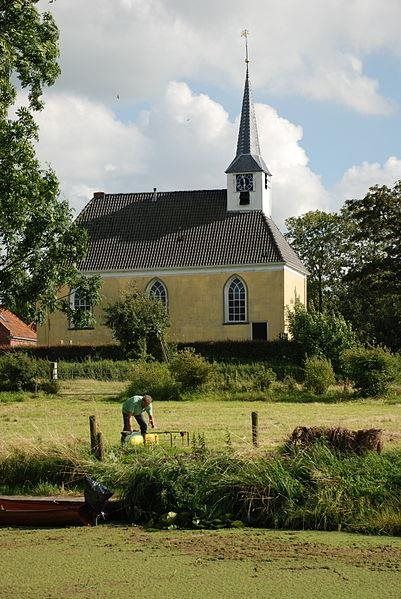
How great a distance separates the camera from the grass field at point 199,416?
22000 millimetres

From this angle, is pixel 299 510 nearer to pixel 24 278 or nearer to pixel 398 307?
pixel 24 278

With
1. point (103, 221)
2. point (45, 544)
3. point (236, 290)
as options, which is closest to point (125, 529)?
point (45, 544)

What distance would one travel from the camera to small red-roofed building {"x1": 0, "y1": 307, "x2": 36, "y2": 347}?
6825 centimetres

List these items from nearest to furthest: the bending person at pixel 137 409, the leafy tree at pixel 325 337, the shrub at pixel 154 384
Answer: the bending person at pixel 137 409
the shrub at pixel 154 384
the leafy tree at pixel 325 337

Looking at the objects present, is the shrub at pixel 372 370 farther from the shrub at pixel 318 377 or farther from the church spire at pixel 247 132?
the church spire at pixel 247 132

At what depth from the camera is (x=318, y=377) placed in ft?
125

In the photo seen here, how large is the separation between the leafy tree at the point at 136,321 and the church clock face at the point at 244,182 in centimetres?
1226

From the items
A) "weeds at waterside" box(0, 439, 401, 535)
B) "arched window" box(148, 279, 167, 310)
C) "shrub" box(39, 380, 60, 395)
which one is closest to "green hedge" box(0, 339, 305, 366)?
"arched window" box(148, 279, 167, 310)

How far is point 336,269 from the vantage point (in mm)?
73188

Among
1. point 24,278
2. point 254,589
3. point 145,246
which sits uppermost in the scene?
point 145,246

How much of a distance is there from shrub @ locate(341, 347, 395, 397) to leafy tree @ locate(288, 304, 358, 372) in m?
8.10

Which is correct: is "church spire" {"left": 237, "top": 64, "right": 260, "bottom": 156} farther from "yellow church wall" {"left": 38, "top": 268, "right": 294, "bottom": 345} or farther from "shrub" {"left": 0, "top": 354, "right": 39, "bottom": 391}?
"shrub" {"left": 0, "top": 354, "right": 39, "bottom": 391}

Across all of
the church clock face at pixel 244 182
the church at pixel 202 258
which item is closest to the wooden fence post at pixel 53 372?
the church at pixel 202 258

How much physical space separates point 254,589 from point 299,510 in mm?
3341
